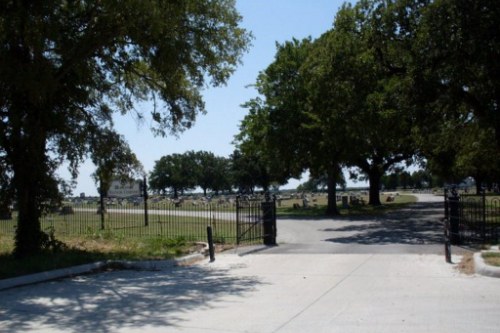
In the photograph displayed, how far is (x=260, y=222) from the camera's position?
784 inches

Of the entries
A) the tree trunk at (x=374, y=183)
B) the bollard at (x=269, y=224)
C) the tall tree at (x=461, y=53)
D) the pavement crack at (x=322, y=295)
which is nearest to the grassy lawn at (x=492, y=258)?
the pavement crack at (x=322, y=295)

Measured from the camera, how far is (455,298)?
950 cm

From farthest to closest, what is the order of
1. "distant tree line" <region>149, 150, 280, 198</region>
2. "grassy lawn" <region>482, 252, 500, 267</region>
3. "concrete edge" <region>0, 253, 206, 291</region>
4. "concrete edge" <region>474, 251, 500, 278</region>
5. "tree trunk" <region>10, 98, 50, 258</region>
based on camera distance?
1. "distant tree line" <region>149, 150, 280, 198</region>
2. "tree trunk" <region>10, 98, 50, 258</region>
3. "grassy lawn" <region>482, 252, 500, 267</region>
4. "concrete edge" <region>0, 253, 206, 291</region>
5. "concrete edge" <region>474, 251, 500, 278</region>

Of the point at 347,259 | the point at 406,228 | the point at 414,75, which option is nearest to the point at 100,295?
the point at 347,259

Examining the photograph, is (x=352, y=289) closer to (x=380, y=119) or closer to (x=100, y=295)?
(x=100, y=295)

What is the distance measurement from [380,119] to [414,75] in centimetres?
291

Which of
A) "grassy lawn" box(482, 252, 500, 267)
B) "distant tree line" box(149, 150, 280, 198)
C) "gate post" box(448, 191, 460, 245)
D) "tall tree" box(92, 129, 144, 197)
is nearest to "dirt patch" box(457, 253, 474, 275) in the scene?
"grassy lawn" box(482, 252, 500, 267)

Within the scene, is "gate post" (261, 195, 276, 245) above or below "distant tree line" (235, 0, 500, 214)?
below

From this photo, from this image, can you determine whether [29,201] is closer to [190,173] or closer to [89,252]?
[89,252]

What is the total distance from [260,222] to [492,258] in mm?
8567

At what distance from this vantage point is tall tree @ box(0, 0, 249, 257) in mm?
13289

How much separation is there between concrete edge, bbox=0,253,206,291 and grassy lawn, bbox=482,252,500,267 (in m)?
7.49

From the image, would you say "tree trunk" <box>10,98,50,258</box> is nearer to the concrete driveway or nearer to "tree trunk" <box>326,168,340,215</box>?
the concrete driveway

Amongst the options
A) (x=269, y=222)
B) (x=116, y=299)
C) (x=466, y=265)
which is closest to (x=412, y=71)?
(x=269, y=222)
